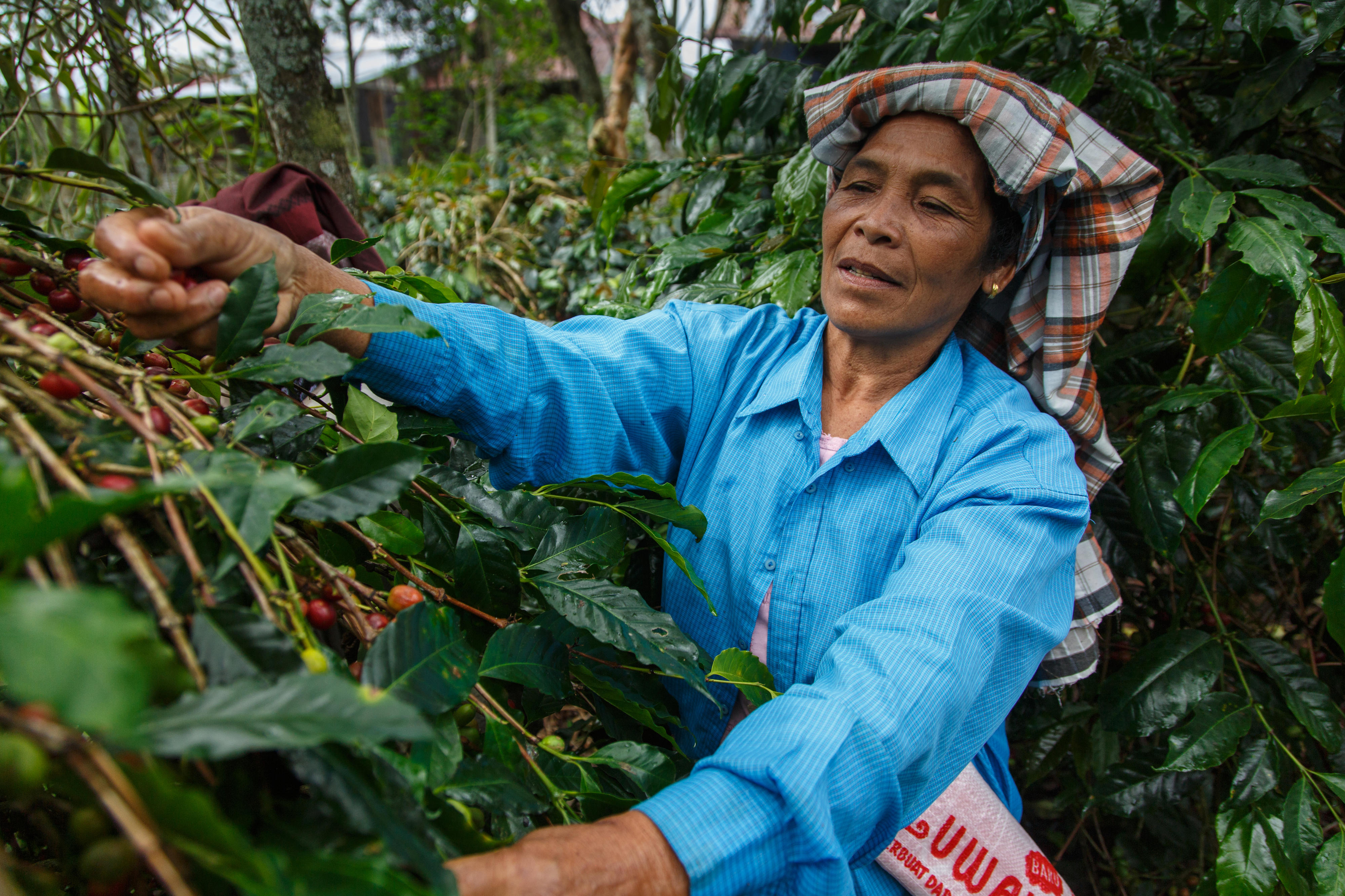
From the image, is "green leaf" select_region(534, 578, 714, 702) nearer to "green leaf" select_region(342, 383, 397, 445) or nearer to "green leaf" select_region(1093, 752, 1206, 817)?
"green leaf" select_region(342, 383, 397, 445)

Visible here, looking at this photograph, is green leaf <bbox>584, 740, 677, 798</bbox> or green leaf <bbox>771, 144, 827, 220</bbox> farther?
green leaf <bbox>771, 144, 827, 220</bbox>

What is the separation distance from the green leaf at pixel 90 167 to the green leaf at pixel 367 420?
0.27m

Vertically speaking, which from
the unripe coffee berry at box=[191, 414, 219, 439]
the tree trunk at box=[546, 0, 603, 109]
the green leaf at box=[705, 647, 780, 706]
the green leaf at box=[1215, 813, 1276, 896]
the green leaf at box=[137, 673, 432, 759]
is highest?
the tree trunk at box=[546, 0, 603, 109]

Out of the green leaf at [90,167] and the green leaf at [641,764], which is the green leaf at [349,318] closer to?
the green leaf at [90,167]

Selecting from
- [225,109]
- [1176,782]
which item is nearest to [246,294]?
[1176,782]

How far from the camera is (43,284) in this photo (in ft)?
2.41

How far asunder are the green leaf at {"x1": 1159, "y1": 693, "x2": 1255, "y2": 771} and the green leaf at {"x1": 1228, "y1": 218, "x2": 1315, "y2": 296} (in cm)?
74

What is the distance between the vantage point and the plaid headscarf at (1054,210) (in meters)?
1.22

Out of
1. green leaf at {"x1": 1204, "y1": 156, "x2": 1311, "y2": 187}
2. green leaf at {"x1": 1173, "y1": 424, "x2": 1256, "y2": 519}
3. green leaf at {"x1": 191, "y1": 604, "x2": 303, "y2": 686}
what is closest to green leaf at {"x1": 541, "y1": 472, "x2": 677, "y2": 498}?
green leaf at {"x1": 191, "y1": 604, "x2": 303, "y2": 686}

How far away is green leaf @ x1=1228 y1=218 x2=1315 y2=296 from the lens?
3.93 ft

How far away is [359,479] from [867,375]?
1.01 metres

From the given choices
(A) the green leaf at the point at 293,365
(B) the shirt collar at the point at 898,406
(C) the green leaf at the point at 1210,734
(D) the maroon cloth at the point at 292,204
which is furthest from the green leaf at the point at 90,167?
(C) the green leaf at the point at 1210,734

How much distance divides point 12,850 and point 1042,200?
162 centimetres

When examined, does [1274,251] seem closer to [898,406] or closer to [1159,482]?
[1159,482]
